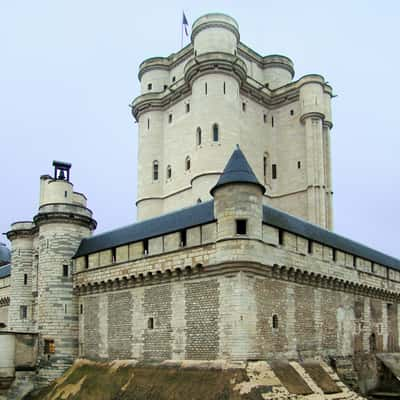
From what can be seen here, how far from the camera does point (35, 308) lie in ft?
107

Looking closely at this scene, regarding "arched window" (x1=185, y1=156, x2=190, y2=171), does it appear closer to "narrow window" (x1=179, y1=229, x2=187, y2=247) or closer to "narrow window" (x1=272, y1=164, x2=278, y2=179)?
"narrow window" (x1=272, y1=164, x2=278, y2=179)

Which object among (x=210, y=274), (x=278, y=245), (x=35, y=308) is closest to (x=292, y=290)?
(x=278, y=245)

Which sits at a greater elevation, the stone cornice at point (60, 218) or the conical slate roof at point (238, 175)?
the conical slate roof at point (238, 175)

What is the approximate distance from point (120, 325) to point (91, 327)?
2869 millimetres

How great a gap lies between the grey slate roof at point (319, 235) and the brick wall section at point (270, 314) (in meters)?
2.77

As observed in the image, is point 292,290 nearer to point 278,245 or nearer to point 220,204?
point 278,245

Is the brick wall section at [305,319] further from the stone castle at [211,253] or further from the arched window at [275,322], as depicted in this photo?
the arched window at [275,322]

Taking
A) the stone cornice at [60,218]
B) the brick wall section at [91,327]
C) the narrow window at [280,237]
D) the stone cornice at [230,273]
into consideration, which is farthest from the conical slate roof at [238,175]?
the stone cornice at [60,218]

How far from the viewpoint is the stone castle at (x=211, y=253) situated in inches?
869

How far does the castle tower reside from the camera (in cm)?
3712

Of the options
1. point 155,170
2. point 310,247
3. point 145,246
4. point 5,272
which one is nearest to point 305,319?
point 310,247

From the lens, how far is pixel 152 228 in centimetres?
2602

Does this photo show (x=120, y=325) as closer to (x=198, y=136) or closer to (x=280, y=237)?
(x=280, y=237)

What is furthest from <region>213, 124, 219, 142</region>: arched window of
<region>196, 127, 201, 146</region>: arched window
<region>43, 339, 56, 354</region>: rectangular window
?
<region>43, 339, 56, 354</region>: rectangular window
